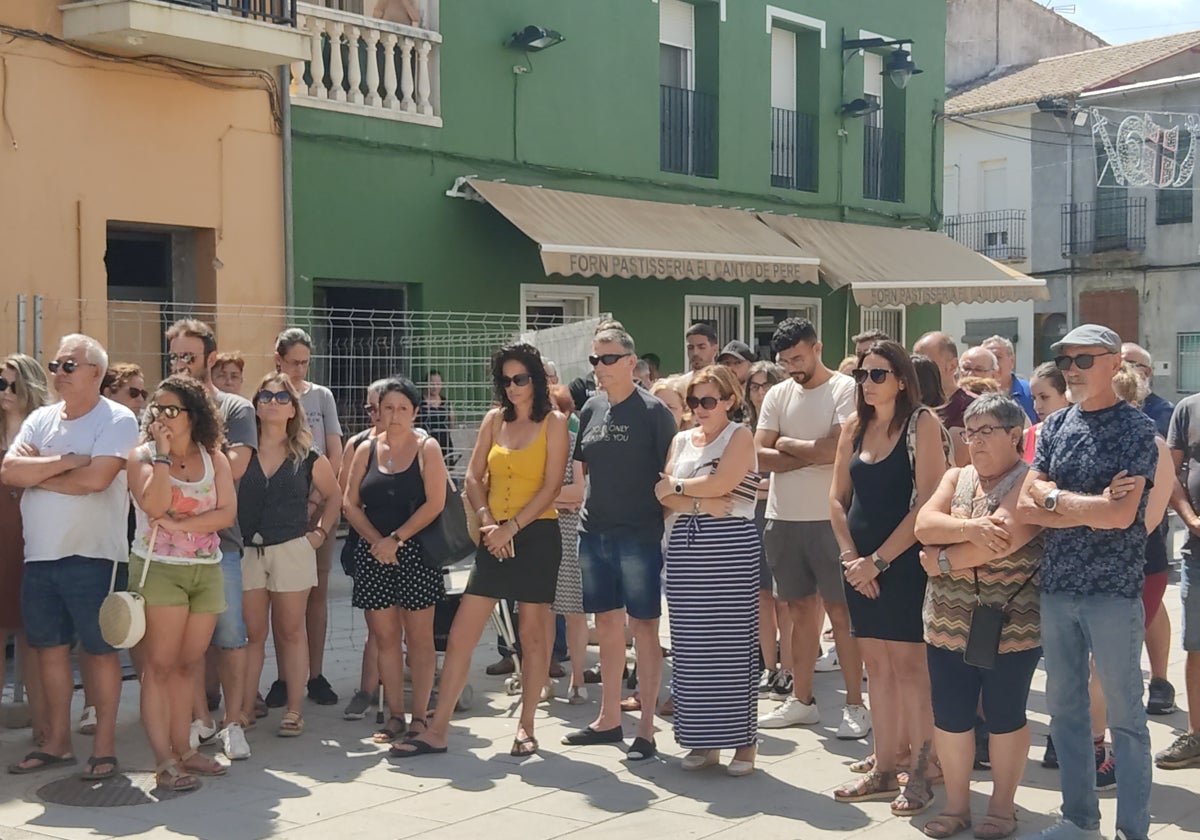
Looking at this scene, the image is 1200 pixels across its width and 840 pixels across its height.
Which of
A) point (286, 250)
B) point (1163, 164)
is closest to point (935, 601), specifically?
point (286, 250)

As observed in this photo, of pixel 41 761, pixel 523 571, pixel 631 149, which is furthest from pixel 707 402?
pixel 631 149

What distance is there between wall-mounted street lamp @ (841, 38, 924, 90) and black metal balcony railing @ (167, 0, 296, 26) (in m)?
9.48

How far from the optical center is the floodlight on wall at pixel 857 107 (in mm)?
20094

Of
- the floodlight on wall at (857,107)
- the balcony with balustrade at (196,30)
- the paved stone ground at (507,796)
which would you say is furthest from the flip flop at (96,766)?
the floodlight on wall at (857,107)

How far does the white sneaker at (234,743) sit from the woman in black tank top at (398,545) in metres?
0.65

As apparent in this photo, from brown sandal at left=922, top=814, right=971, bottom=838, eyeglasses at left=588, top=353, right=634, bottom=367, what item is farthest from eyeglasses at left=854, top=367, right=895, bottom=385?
brown sandal at left=922, top=814, right=971, bottom=838

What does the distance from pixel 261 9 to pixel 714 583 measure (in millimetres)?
8263

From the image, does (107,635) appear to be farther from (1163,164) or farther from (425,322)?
(1163,164)

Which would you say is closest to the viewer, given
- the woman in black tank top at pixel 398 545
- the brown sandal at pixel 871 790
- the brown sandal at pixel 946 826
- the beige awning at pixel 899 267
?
the brown sandal at pixel 946 826

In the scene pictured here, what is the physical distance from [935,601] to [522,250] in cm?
1065

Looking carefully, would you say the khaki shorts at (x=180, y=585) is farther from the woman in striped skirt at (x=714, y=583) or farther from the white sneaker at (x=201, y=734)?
the woman in striped skirt at (x=714, y=583)

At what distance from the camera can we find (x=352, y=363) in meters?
12.9

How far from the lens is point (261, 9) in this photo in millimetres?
12797

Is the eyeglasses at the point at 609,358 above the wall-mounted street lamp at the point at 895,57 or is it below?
below
